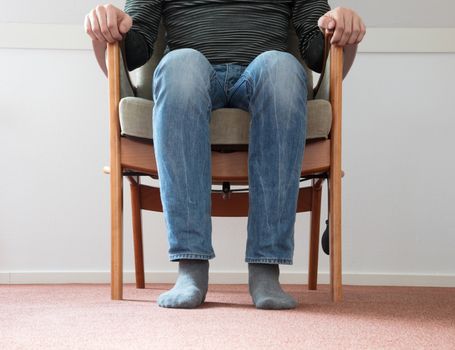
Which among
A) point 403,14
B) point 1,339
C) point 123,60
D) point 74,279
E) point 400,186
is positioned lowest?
point 74,279

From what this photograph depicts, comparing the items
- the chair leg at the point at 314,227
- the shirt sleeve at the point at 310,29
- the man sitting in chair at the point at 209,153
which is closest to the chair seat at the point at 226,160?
the man sitting in chair at the point at 209,153

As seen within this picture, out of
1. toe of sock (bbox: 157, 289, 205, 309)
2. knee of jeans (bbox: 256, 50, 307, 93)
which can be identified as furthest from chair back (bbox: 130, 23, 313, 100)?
toe of sock (bbox: 157, 289, 205, 309)

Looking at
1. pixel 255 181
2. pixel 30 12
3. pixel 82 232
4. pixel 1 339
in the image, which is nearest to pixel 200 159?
pixel 255 181

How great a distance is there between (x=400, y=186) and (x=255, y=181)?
977 mm

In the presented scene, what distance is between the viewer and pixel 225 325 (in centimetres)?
100

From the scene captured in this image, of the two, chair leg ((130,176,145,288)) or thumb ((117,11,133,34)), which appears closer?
thumb ((117,11,133,34))

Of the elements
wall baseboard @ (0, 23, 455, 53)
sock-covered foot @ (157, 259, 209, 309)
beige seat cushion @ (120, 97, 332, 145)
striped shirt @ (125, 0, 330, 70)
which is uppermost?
wall baseboard @ (0, 23, 455, 53)

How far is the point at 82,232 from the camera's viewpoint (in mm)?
2109

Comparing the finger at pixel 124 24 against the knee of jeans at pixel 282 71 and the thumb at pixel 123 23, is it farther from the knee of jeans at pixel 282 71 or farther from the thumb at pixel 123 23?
the knee of jeans at pixel 282 71

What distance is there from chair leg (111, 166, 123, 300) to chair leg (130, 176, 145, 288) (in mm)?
395

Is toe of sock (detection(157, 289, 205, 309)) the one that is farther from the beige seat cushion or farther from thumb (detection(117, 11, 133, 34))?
thumb (detection(117, 11, 133, 34))

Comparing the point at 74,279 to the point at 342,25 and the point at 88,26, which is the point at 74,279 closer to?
the point at 88,26

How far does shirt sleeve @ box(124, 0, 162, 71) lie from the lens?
146cm

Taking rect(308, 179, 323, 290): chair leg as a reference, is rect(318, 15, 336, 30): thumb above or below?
above
